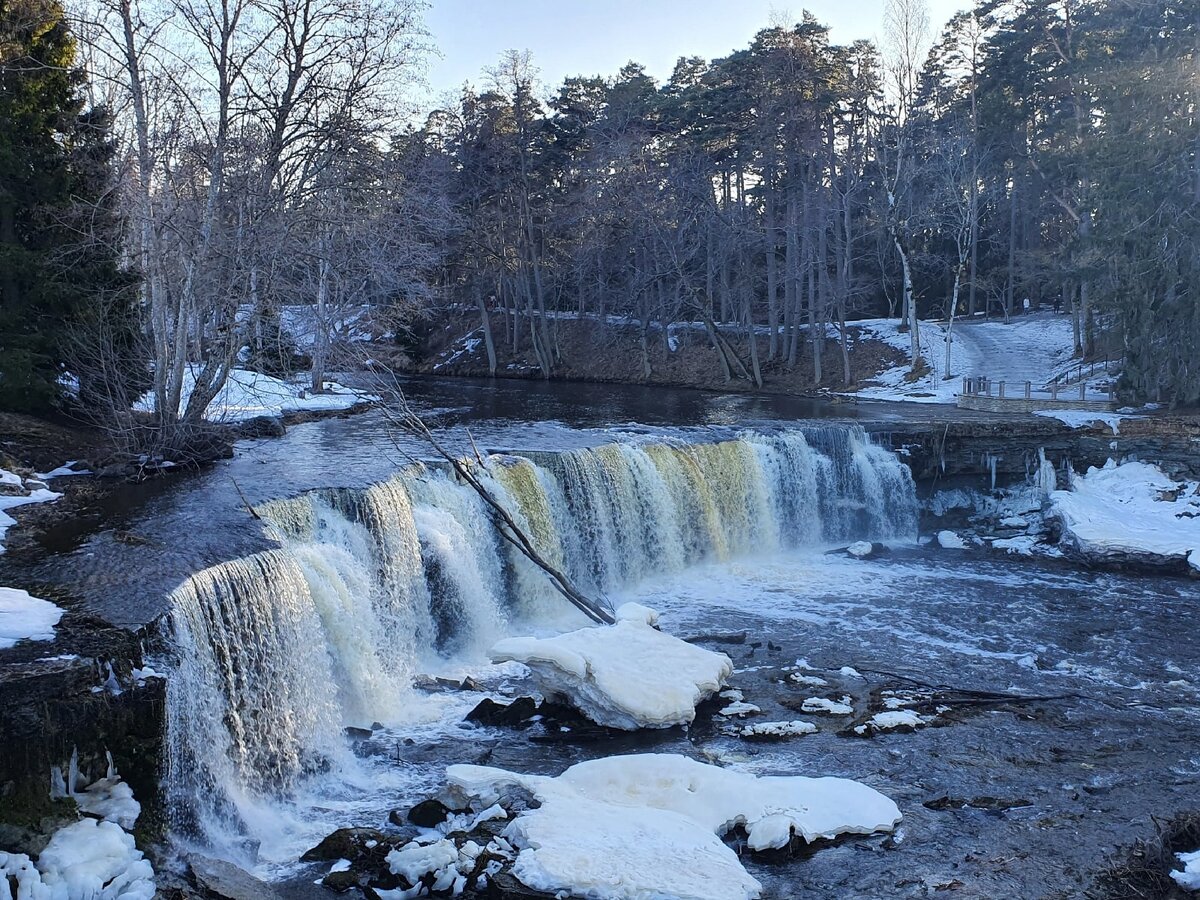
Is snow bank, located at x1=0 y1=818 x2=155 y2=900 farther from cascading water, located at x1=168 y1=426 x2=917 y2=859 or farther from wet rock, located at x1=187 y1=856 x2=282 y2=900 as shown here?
cascading water, located at x1=168 y1=426 x2=917 y2=859

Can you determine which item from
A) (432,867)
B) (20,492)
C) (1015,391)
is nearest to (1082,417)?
(1015,391)

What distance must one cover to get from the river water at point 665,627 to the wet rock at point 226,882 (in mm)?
376

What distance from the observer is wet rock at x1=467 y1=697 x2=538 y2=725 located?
35.2ft

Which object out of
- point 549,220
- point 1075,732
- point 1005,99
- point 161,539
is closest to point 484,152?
point 549,220

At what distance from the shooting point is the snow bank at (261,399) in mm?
19183

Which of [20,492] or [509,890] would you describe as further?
[20,492]

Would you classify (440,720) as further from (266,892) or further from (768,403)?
(768,403)

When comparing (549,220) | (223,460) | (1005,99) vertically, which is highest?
(1005,99)

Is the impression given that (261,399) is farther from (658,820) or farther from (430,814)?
(658,820)

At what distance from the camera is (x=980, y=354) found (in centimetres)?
3206

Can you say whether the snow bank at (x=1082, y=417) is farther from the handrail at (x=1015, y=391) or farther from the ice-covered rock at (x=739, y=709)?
the ice-covered rock at (x=739, y=709)

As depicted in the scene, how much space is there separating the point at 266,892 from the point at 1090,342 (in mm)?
28000

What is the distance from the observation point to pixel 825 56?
33.9 metres

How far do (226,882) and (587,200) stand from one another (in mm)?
30738
